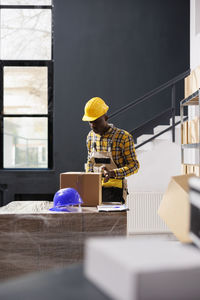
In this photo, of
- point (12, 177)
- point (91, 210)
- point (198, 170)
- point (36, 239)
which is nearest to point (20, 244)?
point (36, 239)

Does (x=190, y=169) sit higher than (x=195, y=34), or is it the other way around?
(x=195, y=34)

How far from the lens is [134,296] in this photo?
0.46 m

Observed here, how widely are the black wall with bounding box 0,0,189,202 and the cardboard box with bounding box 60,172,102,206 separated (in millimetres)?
3215

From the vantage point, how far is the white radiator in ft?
16.0

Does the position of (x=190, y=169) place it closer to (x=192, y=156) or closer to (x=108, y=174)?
(x=192, y=156)

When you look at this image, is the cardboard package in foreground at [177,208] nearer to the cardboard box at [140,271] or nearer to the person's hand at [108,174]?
the cardboard box at [140,271]

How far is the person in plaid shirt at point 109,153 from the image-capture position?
8.84ft

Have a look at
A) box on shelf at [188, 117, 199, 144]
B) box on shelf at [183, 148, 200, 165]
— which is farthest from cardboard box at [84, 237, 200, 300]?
box on shelf at [183, 148, 200, 165]

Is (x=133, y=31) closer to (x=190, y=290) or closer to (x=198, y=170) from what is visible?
(x=198, y=170)

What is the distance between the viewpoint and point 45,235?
6.51 ft

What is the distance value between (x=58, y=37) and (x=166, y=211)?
200 inches

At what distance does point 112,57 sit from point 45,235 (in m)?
4.16

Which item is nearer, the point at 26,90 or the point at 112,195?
the point at 112,195

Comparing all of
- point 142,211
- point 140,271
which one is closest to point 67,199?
point 140,271
